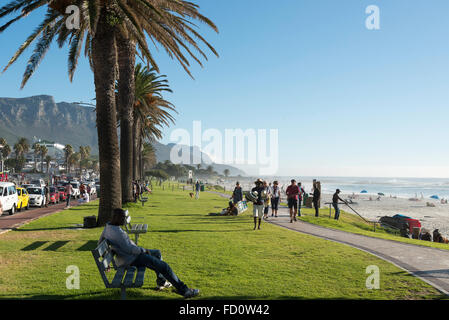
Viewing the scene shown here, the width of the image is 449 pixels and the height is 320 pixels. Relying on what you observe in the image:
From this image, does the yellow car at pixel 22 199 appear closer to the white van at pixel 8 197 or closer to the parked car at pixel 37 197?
the white van at pixel 8 197

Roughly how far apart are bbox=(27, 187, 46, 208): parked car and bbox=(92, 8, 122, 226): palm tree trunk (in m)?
13.1

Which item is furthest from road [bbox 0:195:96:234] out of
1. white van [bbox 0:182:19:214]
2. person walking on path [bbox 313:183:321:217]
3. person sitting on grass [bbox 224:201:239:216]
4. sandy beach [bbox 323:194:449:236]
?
sandy beach [bbox 323:194:449:236]

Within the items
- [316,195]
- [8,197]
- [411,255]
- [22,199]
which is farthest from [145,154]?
[411,255]

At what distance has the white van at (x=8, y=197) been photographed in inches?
698

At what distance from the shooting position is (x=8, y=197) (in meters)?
18.2

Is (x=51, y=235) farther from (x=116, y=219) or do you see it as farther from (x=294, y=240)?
(x=294, y=240)

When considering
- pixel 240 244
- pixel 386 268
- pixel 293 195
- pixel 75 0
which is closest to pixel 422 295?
pixel 386 268

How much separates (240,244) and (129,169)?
40.8 ft

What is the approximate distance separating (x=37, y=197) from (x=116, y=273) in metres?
21.4

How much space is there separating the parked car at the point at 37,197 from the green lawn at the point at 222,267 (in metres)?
12.7

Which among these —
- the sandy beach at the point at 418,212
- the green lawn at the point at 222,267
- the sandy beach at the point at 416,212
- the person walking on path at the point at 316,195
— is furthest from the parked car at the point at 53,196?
the sandy beach at the point at 418,212

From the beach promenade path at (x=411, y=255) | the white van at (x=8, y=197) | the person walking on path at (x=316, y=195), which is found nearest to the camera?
the beach promenade path at (x=411, y=255)

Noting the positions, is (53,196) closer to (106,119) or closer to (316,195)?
(106,119)
